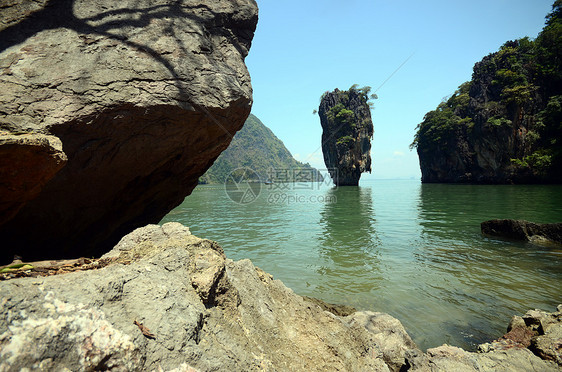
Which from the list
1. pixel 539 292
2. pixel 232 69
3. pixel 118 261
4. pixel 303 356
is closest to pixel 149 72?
pixel 232 69

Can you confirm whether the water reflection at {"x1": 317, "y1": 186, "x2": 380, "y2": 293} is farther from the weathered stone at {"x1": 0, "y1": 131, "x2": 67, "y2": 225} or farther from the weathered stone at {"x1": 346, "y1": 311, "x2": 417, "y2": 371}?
the weathered stone at {"x1": 0, "y1": 131, "x2": 67, "y2": 225}

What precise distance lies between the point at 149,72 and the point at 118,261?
8.74 feet

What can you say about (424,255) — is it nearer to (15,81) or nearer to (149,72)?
(149,72)

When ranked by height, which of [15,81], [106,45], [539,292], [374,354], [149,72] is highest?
[106,45]

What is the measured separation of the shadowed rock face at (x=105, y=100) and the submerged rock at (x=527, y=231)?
10.9 metres

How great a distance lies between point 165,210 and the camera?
Answer: 6180 mm

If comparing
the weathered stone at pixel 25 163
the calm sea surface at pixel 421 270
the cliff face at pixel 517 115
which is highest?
the cliff face at pixel 517 115

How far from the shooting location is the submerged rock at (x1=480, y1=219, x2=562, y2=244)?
918 centimetres

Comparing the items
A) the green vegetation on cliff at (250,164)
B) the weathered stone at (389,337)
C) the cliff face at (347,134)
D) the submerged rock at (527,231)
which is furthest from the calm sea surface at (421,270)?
the green vegetation on cliff at (250,164)

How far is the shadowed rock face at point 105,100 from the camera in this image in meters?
3.23

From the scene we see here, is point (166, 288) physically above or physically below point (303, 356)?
above

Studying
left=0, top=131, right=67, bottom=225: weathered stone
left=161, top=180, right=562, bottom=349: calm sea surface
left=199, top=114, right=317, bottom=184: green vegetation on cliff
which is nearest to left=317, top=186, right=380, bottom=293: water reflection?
left=161, top=180, right=562, bottom=349: calm sea surface

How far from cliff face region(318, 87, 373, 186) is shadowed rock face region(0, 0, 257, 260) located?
54957 mm

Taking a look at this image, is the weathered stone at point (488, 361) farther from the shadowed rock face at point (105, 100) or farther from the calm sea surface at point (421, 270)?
the shadowed rock face at point (105, 100)
